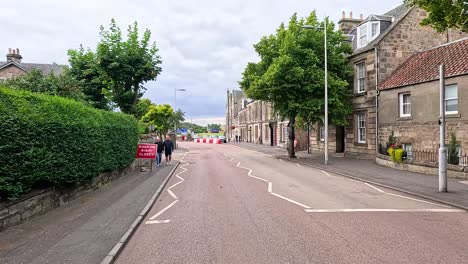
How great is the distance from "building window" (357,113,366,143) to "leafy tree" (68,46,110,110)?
1845cm

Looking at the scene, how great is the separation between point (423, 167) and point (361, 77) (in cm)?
1128

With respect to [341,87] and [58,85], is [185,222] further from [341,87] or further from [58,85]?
[341,87]

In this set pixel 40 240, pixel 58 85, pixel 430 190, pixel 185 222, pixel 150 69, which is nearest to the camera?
pixel 40 240

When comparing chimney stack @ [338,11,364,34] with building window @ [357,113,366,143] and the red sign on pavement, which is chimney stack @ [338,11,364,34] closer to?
building window @ [357,113,366,143]

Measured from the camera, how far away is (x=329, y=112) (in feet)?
85.4

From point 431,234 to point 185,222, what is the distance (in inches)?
205

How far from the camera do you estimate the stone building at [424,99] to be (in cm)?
1900

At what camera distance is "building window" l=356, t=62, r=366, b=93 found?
2736 cm

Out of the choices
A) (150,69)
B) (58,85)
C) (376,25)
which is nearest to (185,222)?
(58,85)

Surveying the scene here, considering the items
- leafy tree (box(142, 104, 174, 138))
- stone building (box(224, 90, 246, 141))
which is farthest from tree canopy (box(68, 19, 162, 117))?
stone building (box(224, 90, 246, 141))

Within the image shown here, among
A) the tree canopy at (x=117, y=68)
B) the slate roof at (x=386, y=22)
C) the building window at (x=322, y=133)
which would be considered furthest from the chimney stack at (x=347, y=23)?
the tree canopy at (x=117, y=68)

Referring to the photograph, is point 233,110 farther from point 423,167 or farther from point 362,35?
point 423,167

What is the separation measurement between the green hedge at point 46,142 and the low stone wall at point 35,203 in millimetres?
204

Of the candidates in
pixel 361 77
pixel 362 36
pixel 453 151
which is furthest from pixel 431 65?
pixel 362 36
